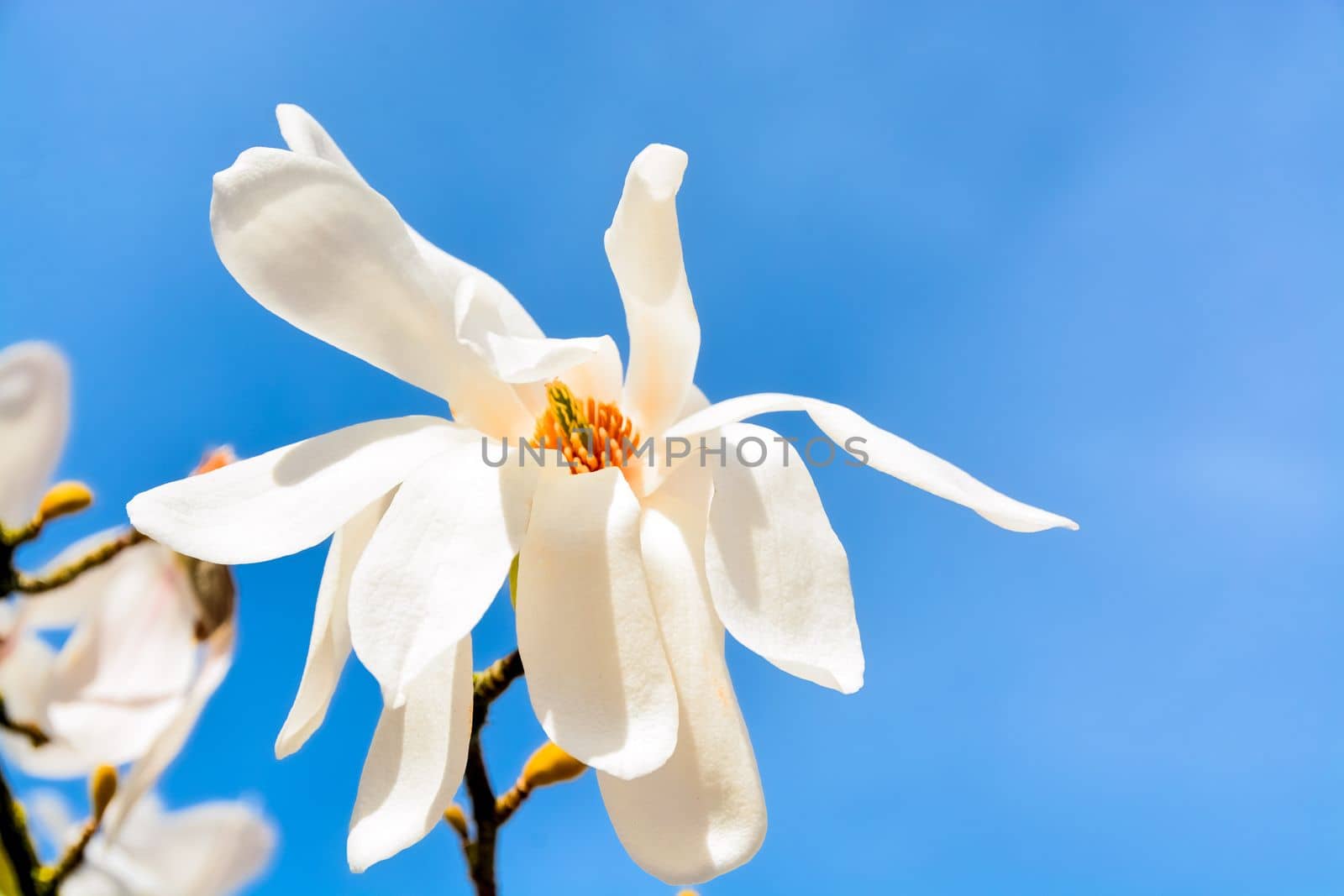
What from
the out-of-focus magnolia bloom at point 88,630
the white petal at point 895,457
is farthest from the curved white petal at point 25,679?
the white petal at point 895,457

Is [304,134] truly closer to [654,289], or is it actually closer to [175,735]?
[654,289]

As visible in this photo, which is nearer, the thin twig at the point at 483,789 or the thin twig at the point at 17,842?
the thin twig at the point at 483,789

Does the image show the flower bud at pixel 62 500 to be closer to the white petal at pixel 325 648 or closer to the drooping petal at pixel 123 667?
the drooping petal at pixel 123 667

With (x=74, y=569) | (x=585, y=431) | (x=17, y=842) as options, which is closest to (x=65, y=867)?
(x=17, y=842)

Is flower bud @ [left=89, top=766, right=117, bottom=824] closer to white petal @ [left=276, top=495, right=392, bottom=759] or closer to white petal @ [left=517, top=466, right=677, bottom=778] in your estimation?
white petal @ [left=276, top=495, right=392, bottom=759]

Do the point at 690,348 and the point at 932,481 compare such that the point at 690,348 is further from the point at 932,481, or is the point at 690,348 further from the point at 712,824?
the point at 712,824
